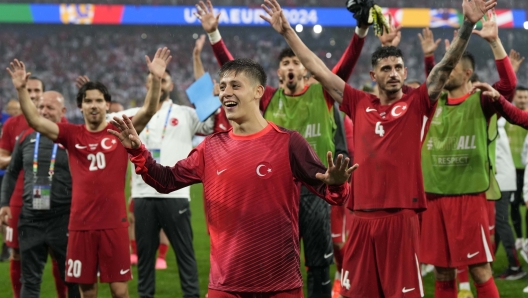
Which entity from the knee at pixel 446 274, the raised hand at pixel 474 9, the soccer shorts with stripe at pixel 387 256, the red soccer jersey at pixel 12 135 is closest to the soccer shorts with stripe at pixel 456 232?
the knee at pixel 446 274

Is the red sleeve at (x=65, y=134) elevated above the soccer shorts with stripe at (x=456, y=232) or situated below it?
above

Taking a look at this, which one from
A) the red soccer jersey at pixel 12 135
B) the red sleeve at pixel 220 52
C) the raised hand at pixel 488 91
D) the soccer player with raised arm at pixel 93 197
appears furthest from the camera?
the red soccer jersey at pixel 12 135

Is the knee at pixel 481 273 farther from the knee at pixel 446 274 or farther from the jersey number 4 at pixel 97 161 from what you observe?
the jersey number 4 at pixel 97 161

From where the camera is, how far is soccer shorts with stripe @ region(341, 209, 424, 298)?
5.29 m

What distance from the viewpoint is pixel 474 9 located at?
4988mm

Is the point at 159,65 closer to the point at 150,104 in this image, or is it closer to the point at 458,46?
the point at 150,104

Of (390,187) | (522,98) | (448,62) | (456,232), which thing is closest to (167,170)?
(390,187)

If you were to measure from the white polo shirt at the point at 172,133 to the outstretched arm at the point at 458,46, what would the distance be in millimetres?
2656

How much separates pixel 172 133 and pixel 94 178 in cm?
125

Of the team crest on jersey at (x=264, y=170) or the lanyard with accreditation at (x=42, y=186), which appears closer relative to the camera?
the team crest on jersey at (x=264, y=170)

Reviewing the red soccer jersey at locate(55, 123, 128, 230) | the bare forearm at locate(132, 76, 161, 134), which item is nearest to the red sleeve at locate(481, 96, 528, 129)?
the bare forearm at locate(132, 76, 161, 134)

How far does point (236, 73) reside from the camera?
13.7 ft

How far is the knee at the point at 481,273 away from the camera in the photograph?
6.21 metres

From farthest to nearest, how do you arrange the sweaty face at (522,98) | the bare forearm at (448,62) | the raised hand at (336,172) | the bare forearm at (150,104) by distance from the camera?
the sweaty face at (522,98)
the bare forearm at (150,104)
the bare forearm at (448,62)
the raised hand at (336,172)
